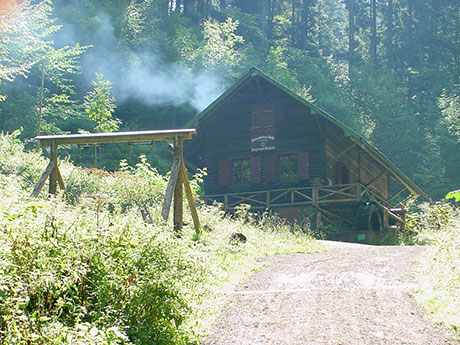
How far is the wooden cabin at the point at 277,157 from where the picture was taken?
83.4 ft

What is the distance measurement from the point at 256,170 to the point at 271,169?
0.63m

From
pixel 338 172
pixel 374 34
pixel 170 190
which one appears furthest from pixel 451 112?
pixel 170 190

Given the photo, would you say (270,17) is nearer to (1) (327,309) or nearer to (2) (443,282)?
(2) (443,282)

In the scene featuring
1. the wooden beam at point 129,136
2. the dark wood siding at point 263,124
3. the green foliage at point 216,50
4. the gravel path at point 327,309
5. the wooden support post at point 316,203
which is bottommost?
the gravel path at point 327,309

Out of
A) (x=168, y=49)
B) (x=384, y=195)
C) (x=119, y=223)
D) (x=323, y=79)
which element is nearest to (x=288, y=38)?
(x=323, y=79)

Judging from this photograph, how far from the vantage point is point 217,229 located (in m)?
14.5

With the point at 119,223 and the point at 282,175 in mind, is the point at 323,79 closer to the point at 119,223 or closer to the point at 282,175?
the point at 282,175

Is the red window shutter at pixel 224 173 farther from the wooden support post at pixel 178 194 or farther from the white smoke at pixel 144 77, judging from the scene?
the white smoke at pixel 144 77

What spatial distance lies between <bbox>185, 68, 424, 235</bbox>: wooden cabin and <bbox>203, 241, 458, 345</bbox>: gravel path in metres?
13.5

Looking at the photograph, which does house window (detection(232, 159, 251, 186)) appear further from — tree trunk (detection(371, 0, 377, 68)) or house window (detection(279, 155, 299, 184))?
tree trunk (detection(371, 0, 377, 68))

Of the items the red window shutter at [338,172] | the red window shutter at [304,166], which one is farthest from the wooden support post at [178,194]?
the red window shutter at [338,172]

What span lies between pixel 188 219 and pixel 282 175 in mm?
12156

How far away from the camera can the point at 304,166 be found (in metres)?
26.2

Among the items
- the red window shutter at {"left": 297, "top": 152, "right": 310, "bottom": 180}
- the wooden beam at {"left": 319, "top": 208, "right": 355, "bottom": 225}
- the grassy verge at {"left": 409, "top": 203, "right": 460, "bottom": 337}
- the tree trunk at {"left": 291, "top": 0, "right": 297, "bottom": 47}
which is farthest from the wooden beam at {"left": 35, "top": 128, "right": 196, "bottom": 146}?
the tree trunk at {"left": 291, "top": 0, "right": 297, "bottom": 47}
